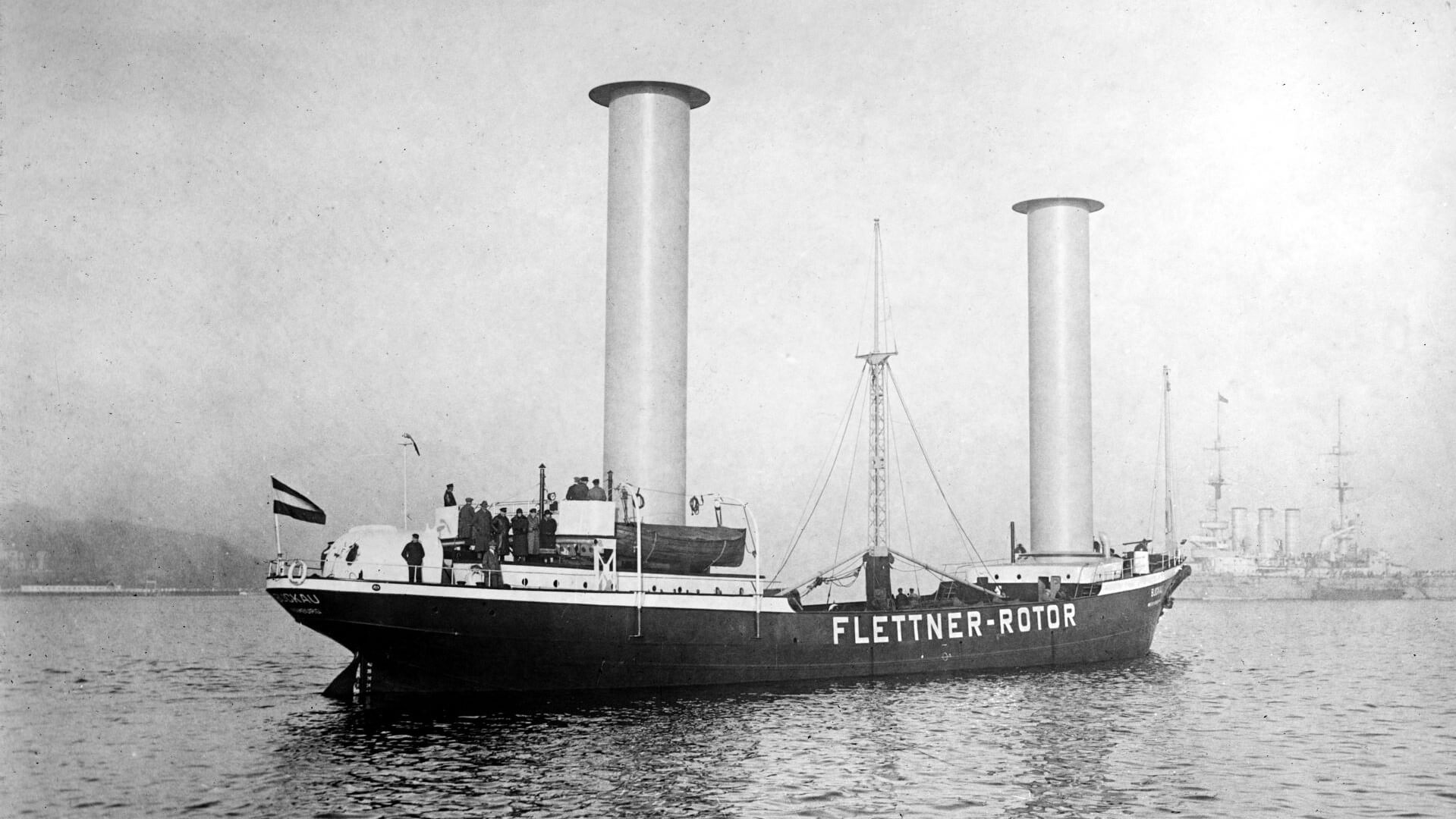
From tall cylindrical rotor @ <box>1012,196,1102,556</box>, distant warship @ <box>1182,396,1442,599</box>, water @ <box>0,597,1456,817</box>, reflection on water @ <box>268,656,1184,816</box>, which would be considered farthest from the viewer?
distant warship @ <box>1182,396,1442,599</box>

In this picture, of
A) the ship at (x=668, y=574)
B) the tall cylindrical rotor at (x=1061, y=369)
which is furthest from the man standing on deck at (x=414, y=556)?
the tall cylindrical rotor at (x=1061, y=369)

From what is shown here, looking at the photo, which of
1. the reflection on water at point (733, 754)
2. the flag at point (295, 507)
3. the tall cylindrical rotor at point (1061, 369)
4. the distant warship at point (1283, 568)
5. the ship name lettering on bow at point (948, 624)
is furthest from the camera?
the distant warship at point (1283, 568)

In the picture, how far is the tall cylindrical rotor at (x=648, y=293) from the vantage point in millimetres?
27531

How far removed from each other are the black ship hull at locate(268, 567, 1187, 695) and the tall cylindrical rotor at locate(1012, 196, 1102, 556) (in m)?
8.80

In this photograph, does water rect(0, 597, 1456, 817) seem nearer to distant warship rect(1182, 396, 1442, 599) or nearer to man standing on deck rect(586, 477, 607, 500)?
man standing on deck rect(586, 477, 607, 500)

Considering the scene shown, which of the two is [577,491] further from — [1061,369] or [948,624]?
[1061,369]

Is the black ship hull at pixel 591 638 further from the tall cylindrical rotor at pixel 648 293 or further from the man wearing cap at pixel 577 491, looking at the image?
the tall cylindrical rotor at pixel 648 293

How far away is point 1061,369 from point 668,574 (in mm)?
15559

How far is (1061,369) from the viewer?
36156 millimetres

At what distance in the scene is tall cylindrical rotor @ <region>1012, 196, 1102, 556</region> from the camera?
36094 millimetres

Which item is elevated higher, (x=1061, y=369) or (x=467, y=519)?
(x=1061, y=369)

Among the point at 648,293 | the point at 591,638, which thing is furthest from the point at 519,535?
the point at 648,293

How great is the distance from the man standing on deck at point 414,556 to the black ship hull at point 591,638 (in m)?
0.58

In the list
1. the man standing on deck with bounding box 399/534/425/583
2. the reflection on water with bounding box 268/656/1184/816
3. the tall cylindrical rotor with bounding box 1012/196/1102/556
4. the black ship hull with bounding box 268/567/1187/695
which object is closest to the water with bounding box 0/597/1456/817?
the reflection on water with bounding box 268/656/1184/816
